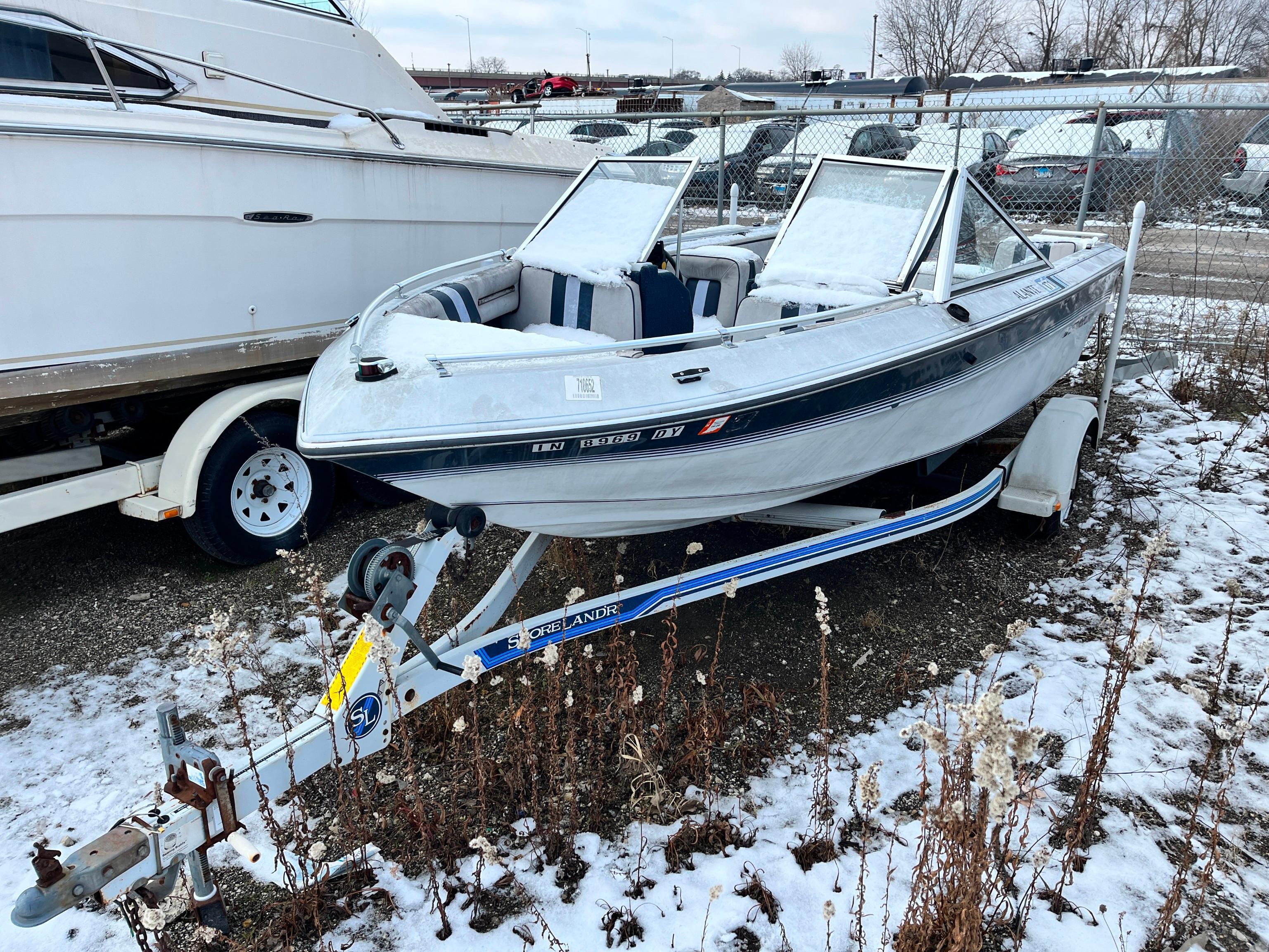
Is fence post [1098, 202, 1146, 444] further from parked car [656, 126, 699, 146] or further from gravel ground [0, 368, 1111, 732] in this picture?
parked car [656, 126, 699, 146]

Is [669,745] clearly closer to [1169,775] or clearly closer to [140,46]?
[1169,775]

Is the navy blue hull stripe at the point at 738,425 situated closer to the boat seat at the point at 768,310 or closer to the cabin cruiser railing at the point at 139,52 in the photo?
the boat seat at the point at 768,310

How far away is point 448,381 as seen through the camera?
272 cm

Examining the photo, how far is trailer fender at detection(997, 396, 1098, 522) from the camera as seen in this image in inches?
150

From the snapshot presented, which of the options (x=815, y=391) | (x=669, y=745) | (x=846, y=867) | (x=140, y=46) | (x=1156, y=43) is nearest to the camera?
(x=846, y=867)

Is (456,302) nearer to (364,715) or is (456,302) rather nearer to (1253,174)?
(364,715)

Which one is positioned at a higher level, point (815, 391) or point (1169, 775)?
point (815, 391)

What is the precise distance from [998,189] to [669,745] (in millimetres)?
8273

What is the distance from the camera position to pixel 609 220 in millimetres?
4203

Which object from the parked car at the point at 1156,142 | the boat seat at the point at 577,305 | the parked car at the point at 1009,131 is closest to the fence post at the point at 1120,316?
the parked car at the point at 1156,142

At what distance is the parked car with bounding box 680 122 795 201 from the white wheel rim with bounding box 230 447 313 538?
726 centimetres

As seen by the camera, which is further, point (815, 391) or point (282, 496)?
point (282, 496)

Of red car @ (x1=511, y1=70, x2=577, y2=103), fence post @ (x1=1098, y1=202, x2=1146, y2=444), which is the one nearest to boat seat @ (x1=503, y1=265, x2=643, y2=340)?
fence post @ (x1=1098, y1=202, x2=1146, y2=444)

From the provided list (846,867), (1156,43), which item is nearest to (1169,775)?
(846,867)
